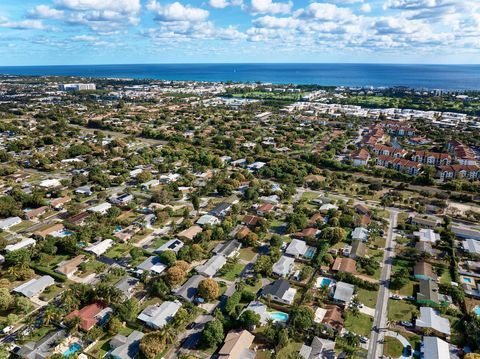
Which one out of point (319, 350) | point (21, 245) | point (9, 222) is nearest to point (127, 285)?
point (21, 245)

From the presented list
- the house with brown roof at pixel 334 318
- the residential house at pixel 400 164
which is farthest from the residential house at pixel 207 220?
the residential house at pixel 400 164

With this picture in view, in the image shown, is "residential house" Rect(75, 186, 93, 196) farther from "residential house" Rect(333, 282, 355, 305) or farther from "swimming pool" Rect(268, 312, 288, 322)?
"residential house" Rect(333, 282, 355, 305)

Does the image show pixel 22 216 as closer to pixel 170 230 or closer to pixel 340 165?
pixel 170 230

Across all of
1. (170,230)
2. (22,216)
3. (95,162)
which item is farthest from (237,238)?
(95,162)

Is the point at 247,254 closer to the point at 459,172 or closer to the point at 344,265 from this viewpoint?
the point at 344,265

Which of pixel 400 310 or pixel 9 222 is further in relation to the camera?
pixel 9 222

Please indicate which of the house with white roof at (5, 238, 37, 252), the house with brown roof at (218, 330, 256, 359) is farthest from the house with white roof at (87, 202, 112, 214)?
the house with brown roof at (218, 330, 256, 359)

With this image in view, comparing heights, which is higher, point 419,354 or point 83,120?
point 83,120

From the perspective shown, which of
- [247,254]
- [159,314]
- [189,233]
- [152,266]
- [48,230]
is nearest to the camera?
[159,314]
